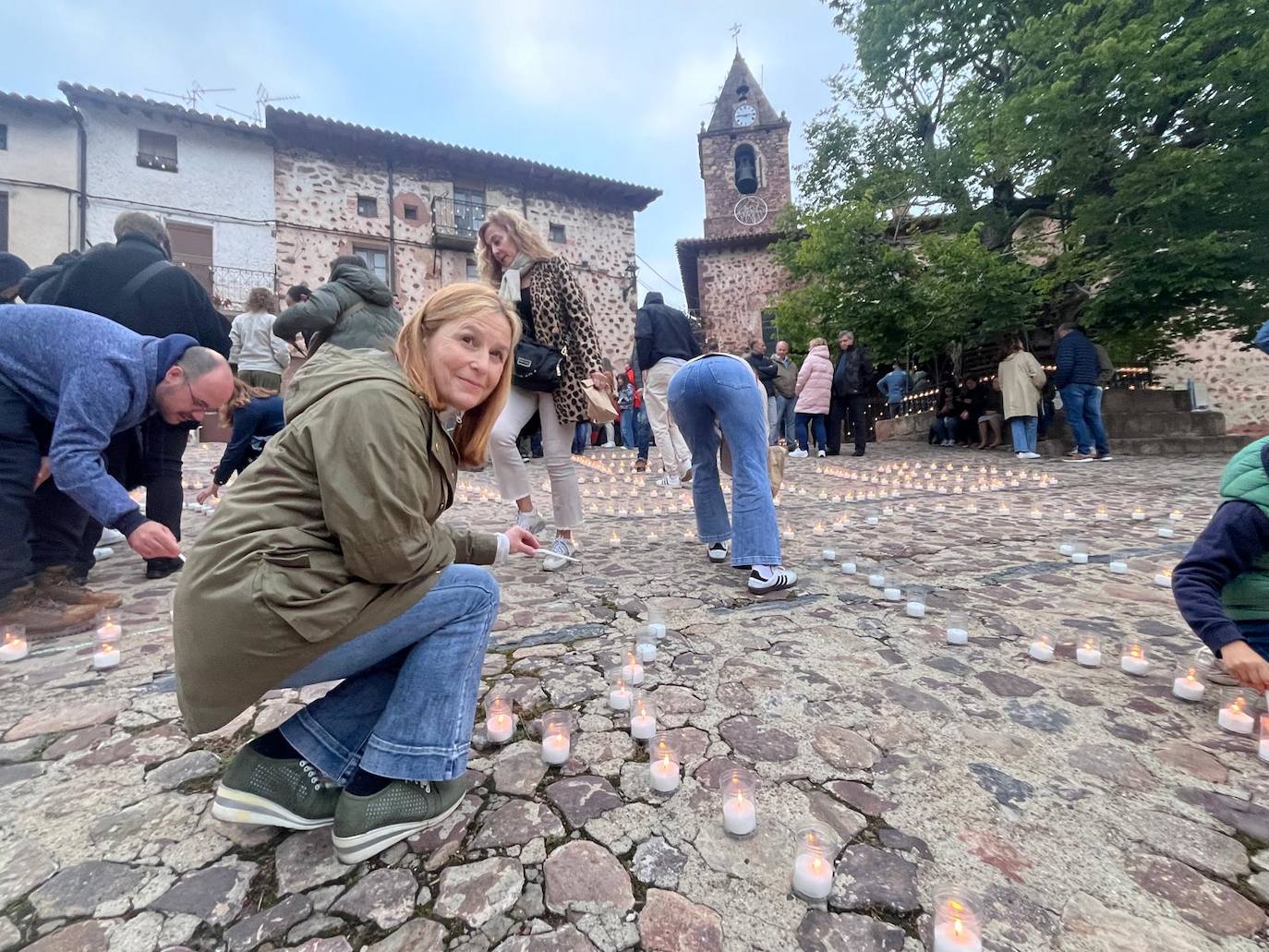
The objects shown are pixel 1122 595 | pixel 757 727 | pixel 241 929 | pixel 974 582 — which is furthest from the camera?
pixel 974 582

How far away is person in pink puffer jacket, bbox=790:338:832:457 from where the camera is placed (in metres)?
11.0

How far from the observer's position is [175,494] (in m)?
3.83

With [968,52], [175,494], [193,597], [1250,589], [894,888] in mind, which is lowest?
[894,888]

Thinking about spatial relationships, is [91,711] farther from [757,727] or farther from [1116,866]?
[1116,866]

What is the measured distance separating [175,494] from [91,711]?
2149mm

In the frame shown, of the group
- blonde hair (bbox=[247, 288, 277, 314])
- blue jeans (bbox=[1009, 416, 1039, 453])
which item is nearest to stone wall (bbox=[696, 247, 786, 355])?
blue jeans (bbox=[1009, 416, 1039, 453])

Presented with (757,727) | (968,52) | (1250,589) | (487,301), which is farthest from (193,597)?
(968,52)

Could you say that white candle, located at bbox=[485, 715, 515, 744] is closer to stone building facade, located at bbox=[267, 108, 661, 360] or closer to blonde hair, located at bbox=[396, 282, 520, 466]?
blonde hair, located at bbox=[396, 282, 520, 466]

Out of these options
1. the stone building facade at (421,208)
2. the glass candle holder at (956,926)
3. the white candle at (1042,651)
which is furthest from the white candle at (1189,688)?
the stone building facade at (421,208)

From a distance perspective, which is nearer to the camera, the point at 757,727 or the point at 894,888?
the point at 894,888

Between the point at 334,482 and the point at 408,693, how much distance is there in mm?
587

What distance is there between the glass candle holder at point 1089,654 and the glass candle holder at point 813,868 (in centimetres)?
168

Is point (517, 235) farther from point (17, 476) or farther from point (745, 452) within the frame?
point (17, 476)

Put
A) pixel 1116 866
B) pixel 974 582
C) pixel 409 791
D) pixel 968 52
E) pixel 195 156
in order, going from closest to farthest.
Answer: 1. pixel 1116 866
2. pixel 409 791
3. pixel 974 582
4. pixel 968 52
5. pixel 195 156
